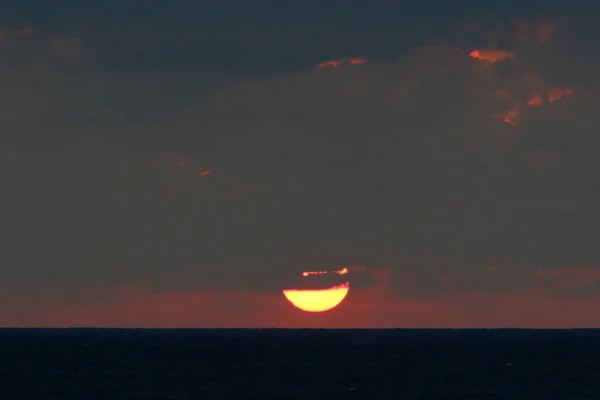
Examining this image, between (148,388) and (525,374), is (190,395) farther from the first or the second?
(525,374)

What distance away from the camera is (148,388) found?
8462cm

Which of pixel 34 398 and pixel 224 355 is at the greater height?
pixel 224 355

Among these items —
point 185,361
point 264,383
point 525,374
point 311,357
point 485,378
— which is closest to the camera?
point 264,383

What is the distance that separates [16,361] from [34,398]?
53.4 m

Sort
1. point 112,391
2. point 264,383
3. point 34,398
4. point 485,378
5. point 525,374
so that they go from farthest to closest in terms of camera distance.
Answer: point 525,374
point 485,378
point 264,383
point 112,391
point 34,398

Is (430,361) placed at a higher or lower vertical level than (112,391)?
higher

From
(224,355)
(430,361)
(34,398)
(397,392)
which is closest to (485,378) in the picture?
(397,392)

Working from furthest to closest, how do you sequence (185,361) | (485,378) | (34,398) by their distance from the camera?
(185,361) < (485,378) < (34,398)

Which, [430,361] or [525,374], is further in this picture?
[430,361]

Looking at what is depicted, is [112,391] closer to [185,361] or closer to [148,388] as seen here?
[148,388]

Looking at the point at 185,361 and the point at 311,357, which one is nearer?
the point at 185,361

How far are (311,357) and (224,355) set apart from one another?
14.2 metres

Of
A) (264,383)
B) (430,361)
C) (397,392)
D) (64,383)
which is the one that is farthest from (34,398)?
(430,361)

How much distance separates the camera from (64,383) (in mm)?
90062
